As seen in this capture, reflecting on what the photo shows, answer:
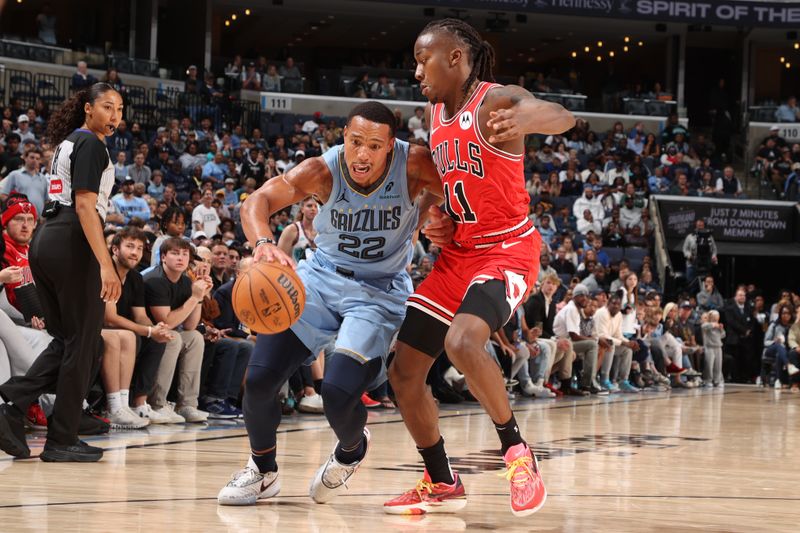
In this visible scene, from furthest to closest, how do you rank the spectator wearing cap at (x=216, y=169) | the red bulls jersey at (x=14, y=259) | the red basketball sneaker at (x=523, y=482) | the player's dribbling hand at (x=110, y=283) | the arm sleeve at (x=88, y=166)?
the spectator wearing cap at (x=216, y=169)
the red bulls jersey at (x=14, y=259)
the arm sleeve at (x=88, y=166)
the player's dribbling hand at (x=110, y=283)
the red basketball sneaker at (x=523, y=482)

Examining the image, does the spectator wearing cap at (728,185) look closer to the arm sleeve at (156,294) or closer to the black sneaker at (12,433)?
the arm sleeve at (156,294)

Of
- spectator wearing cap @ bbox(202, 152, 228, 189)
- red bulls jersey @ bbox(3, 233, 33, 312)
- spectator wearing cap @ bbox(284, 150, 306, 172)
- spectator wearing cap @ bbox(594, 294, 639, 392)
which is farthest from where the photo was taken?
spectator wearing cap @ bbox(284, 150, 306, 172)

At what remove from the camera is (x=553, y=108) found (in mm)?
4172

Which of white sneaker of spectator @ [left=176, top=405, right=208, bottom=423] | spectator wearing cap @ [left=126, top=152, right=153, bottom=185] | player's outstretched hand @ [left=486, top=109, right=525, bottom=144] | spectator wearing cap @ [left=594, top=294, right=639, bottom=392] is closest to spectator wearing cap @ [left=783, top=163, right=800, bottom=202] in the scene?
spectator wearing cap @ [left=594, top=294, right=639, bottom=392]

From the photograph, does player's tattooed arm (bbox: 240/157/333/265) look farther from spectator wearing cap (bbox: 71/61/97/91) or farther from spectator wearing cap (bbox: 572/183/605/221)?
spectator wearing cap (bbox: 572/183/605/221)

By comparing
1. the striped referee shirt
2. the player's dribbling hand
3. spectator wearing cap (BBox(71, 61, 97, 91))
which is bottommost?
the player's dribbling hand

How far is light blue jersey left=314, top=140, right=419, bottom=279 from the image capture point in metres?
4.46

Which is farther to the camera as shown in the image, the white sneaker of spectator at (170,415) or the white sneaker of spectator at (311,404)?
the white sneaker of spectator at (311,404)

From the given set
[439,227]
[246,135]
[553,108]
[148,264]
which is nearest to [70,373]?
[439,227]

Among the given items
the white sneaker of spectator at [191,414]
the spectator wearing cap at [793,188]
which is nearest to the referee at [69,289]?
the white sneaker of spectator at [191,414]

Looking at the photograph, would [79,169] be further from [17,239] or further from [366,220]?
[17,239]

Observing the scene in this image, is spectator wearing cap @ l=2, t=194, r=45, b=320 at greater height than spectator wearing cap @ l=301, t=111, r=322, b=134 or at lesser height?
lesser

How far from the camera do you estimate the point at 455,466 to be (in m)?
5.79

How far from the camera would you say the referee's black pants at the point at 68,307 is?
17.1 ft
